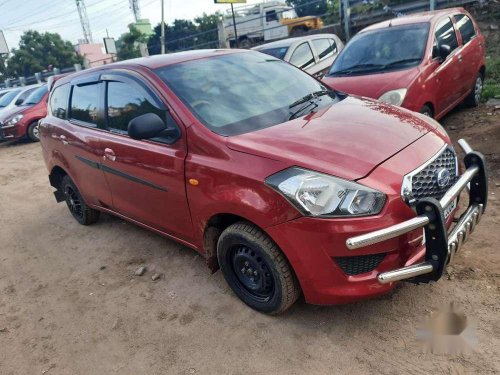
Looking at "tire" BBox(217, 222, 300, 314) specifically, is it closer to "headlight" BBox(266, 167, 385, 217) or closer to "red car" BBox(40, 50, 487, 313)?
"red car" BBox(40, 50, 487, 313)

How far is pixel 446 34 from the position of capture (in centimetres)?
592

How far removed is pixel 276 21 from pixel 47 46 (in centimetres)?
3385

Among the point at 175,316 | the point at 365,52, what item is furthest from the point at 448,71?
the point at 175,316

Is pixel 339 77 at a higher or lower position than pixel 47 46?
lower

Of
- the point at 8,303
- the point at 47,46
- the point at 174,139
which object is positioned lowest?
the point at 8,303

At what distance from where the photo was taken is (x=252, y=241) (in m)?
2.59

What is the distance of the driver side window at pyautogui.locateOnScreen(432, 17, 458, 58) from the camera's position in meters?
5.59

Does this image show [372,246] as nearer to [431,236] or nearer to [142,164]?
[431,236]

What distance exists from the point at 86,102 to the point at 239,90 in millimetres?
1745

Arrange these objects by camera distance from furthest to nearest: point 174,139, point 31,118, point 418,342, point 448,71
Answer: point 31,118 → point 448,71 → point 174,139 → point 418,342


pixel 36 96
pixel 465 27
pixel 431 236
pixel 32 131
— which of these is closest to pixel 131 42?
pixel 36 96

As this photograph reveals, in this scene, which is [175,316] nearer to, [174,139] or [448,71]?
[174,139]

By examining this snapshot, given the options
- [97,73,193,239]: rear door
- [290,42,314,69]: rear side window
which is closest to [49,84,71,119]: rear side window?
[97,73,193,239]: rear door

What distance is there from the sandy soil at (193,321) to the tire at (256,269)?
0.45 ft
